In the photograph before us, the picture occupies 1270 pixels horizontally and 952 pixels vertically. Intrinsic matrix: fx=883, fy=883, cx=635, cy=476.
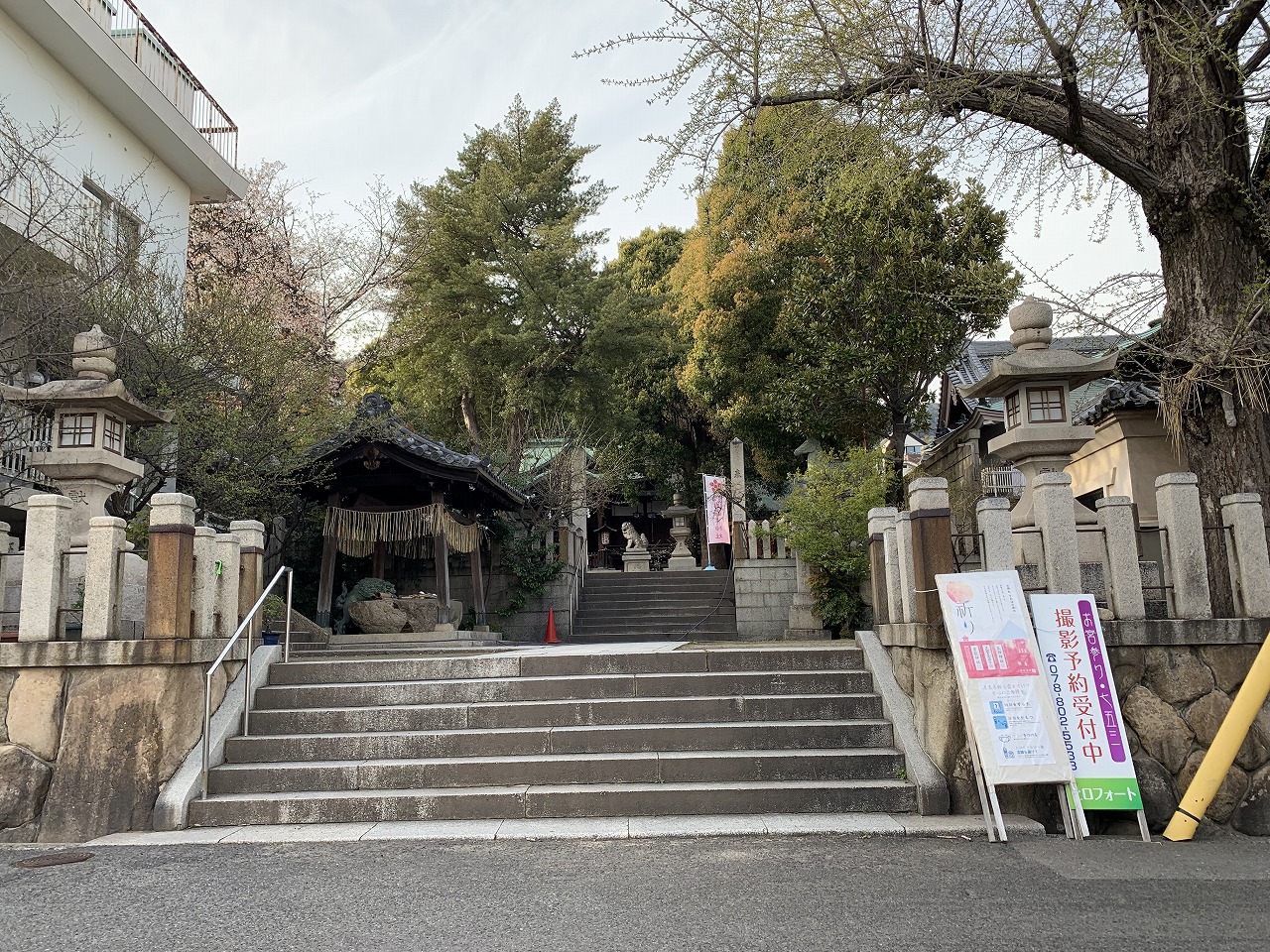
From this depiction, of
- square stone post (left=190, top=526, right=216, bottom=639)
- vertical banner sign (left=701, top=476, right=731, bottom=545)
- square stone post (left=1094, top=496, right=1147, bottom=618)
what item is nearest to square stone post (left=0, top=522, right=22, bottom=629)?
square stone post (left=190, top=526, right=216, bottom=639)

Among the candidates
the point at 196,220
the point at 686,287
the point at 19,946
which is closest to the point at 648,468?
the point at 686,287

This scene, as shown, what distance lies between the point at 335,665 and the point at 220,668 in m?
1.08

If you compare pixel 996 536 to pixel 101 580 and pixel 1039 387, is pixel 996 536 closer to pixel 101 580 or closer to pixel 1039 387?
pixel 1039 387

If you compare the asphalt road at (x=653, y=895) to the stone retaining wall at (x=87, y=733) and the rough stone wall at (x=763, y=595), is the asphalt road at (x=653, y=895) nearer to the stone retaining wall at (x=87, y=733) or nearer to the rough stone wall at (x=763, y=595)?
the stone retaining wall at (x=87, y=733)

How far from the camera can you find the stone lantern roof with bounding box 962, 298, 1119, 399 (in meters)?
8.27

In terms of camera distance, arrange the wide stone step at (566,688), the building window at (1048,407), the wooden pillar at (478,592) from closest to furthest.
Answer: the wide stone step at (566,688) < the building window at (1048,407) < the wooden pillar at (478,592)

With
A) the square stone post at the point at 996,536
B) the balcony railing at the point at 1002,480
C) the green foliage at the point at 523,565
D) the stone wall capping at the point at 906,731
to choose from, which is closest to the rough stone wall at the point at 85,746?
the stone wall capping at the point at 906,731

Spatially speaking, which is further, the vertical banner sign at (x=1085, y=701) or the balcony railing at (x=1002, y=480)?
the balcony railing at (x=1002, y=480)

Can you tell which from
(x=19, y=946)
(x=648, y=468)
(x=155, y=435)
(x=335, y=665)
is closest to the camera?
(x=19, y=946)

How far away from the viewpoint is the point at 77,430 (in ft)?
27.8

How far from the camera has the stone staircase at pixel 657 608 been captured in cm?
1812

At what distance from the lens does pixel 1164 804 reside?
616 cm

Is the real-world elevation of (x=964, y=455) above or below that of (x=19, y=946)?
above

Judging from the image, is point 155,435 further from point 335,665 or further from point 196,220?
point 196,220
